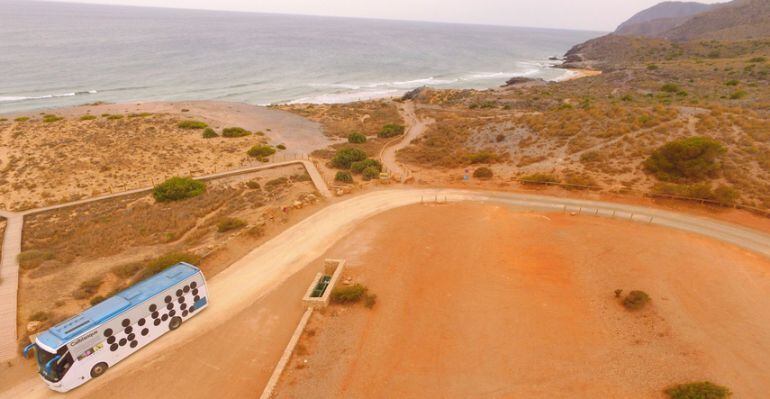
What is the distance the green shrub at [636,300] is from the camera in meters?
18.5

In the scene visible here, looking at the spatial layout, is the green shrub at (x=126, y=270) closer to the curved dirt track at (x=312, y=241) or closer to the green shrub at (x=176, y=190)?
the curved dirt track at (x=312, y=241)

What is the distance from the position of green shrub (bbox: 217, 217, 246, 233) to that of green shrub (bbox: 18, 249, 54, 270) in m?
9.71

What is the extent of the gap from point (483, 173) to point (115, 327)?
29304 mm

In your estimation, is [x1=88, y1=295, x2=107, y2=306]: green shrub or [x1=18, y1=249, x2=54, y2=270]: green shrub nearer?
[x1=88, y1=295, x2=107, y2=306]: green shrub

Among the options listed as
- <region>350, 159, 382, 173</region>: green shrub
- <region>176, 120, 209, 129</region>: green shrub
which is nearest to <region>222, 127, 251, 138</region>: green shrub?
<region>176, 120, 209, 129</region>: green shrub

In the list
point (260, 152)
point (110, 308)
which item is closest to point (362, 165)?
point (260, 152)

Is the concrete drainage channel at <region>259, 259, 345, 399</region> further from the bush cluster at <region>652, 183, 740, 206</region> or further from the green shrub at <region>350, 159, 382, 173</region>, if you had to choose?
the bush cluster at <region>652, 183, 740, 206</region>

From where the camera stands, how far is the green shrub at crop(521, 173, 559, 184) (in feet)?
106

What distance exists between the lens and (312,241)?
83.3 feet

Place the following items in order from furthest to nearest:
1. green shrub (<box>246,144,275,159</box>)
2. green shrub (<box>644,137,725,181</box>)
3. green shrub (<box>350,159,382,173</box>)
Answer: green shrub (<box>246,144,275,159</box>) < green shrub (<box>350,159,382,173</box>) < green shrub (<box>644,137,725,181</box>)

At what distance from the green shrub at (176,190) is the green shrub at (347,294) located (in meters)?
20.0

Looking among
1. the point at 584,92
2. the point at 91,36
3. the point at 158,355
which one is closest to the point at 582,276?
the point at 158,355

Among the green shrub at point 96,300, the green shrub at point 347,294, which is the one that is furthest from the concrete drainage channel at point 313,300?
the green shrub at point 96,300

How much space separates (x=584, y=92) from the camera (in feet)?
243
